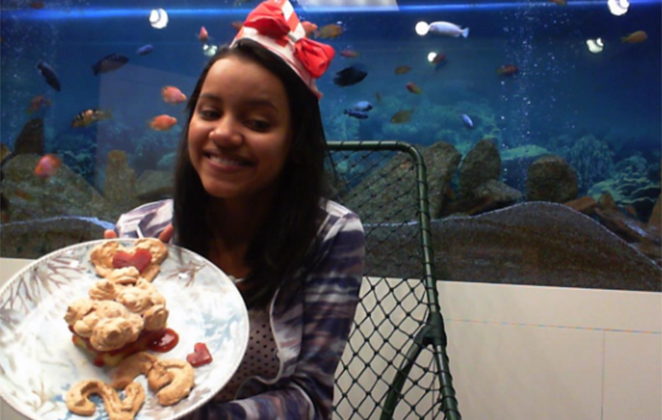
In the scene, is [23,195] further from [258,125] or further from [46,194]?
[258,125]

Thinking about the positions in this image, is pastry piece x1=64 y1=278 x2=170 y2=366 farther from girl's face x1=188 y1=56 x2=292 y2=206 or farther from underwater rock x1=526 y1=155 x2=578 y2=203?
underwater rock x1=526 y1=155 x2=578 y2=203

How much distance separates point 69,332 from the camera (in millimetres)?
746

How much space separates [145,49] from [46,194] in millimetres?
757

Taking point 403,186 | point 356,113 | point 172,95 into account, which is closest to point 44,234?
point 172,95

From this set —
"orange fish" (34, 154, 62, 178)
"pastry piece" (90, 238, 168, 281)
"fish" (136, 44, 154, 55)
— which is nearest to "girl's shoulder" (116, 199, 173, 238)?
"pastry piece" (90, 238, 168, 281)

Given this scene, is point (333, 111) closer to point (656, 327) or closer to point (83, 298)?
point (656, 327)

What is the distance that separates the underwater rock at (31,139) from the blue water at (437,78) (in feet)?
0.14

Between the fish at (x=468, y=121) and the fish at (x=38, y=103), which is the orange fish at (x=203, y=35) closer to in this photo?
the fish at (x=38, y=103)

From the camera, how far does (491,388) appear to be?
1.61m

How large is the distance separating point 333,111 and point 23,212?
1432 mm

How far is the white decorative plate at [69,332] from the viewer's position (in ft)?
2.14

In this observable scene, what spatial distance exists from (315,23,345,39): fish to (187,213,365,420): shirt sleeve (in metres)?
1.20

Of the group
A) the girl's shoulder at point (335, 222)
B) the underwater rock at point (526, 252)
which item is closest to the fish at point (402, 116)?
the underwater rock at point (526, 252)

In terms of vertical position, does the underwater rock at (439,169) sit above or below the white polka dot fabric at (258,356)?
above
